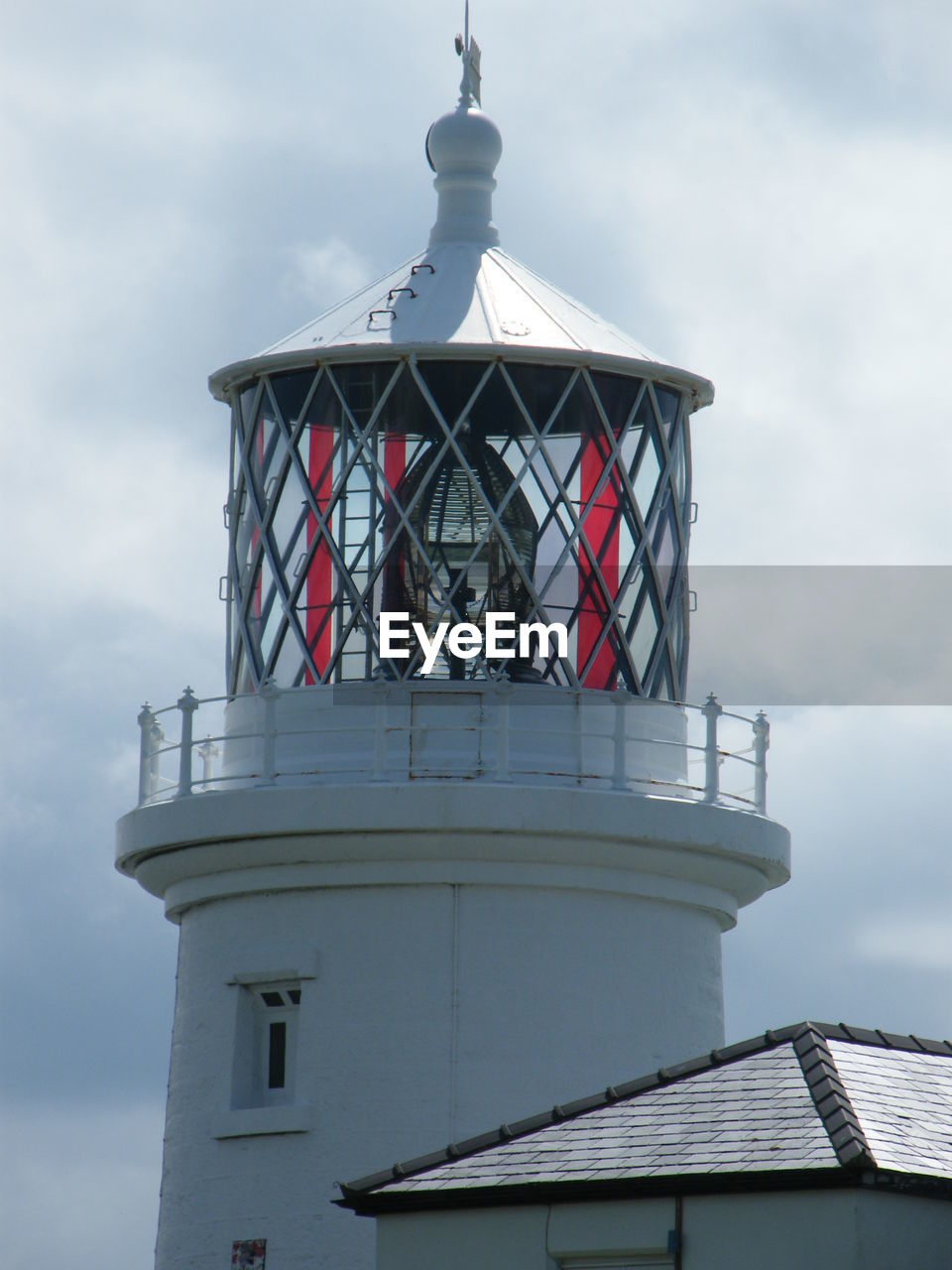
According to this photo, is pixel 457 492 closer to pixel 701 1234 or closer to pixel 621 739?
pixel 621 739

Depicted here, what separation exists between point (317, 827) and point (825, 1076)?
520 cm

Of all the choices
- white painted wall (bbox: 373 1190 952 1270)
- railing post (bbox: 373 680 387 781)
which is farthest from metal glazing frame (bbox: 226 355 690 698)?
white painted wall (bbox: 373 1190 952 1270)

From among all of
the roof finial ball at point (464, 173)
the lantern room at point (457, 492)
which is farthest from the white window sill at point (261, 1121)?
the roof finial ball at point (464, 173)

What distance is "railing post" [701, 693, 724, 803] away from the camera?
2170cm

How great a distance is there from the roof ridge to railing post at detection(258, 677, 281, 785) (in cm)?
516

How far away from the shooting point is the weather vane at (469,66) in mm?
24141

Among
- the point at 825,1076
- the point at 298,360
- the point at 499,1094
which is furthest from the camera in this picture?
the point at 298,360

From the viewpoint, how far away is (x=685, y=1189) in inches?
639

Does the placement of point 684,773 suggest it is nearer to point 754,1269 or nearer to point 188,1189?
point 188,1189

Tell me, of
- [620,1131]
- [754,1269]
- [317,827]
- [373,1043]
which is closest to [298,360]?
[317,827]

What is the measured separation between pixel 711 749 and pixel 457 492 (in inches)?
108

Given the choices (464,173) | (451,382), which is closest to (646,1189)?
(451,382)

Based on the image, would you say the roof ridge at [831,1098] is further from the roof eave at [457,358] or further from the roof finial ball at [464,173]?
the roof finial ball at [464,173]

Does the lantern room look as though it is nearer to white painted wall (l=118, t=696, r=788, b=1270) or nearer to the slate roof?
white painted wall (l=118, t=696, r=788, b=1270)
